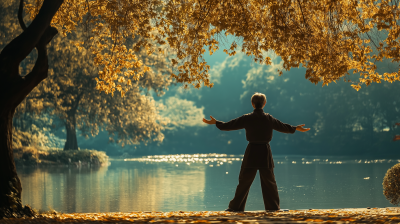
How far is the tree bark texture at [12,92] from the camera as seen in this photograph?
23.1 ft

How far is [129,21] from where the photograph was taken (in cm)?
950

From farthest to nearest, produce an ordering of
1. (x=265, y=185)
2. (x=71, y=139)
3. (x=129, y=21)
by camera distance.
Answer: (x=71, y=139) < (x=129, y=21) < (x=265, y=185)

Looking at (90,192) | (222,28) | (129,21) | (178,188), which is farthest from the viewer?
(178,188)

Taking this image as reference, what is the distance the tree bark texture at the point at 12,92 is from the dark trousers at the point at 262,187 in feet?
11.3

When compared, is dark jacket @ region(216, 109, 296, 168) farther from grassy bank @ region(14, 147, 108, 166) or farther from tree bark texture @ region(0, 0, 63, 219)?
grassy bank @ region(14, 147, 108, 166)

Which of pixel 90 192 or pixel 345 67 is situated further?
pixel 90 192

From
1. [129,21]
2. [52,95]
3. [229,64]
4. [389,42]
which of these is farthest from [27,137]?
[229,64]

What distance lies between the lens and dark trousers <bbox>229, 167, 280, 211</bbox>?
21.9ft

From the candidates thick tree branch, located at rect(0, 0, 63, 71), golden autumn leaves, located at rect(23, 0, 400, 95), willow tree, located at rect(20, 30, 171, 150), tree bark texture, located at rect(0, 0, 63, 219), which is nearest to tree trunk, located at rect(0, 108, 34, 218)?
tree bark texture, located at rect(0, 0, 63, 219)

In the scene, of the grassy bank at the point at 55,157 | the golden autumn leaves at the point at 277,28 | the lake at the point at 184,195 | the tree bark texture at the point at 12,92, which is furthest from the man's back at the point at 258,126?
the grassy bank at the point at 55,157

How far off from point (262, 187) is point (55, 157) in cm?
2427

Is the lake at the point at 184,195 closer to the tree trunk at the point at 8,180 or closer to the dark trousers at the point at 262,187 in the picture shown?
the tree trunk at the point at 8,180

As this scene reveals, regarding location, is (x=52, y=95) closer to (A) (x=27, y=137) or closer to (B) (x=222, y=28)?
(A) (x=27, y=137)

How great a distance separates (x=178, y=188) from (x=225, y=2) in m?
8.51
